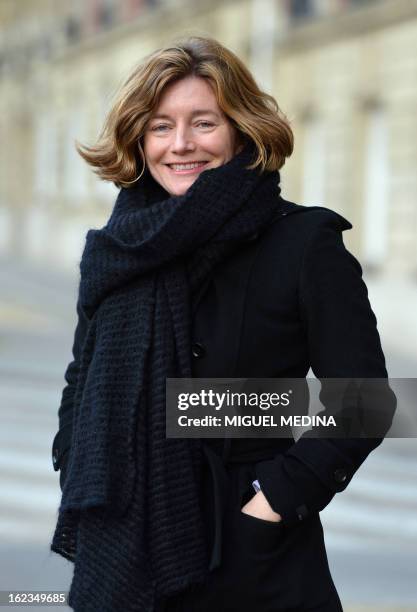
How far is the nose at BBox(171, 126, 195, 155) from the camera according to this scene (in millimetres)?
2734

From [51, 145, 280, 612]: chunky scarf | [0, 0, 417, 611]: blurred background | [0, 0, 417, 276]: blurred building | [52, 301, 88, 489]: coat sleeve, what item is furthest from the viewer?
[0, 0, 417, 276]: blurred building

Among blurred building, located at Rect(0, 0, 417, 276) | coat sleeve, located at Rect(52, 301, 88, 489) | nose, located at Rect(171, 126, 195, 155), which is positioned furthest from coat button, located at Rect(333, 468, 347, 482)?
blurred building, located at Rect(0, 0, 417, 276)

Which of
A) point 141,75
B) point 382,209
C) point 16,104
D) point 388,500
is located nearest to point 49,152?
point 16,104

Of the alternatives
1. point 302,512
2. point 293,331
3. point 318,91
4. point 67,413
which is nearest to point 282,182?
point 318,91

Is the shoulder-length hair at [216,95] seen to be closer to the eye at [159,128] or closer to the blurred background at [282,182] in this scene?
the eye at [159,128]

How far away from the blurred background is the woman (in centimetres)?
42

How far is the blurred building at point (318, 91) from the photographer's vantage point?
66.1 ft

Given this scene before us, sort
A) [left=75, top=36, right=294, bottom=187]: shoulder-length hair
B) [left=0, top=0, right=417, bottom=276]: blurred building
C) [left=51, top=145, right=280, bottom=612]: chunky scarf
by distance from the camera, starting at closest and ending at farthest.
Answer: [left=51, top=145, right=280, bottom=612]: chunky scarf → [left=75, top=36, right=294, bottom=187]: shoulder-length hair → [left=0, top=0, right=417, bottom=276]: blurred building

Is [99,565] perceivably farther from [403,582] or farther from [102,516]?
[403,582]

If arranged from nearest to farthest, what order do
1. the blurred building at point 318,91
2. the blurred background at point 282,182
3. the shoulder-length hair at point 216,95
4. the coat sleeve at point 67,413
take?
the shoulder-length hair at point 216,95, the coat sleeve at point 67,413, the blurred background at point 282,182, the blurred building at point 318,91

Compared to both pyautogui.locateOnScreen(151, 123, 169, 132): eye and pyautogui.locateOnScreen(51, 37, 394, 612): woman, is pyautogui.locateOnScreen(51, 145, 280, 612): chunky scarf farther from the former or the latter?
pyautogui.locateOnScreen(151, 123, 169, 132): eye

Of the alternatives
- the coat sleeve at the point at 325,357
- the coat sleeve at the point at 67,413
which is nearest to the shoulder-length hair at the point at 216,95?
the coat sleeve at the point at 325,357

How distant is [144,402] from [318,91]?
69.3ft

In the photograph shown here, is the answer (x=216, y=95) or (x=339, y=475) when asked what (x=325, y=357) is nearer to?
(x=339, y=475)
